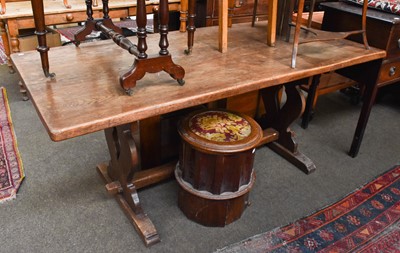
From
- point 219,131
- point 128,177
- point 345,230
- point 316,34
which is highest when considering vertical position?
point 316,34

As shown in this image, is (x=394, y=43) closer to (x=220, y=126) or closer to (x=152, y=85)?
(x=220, y=126)

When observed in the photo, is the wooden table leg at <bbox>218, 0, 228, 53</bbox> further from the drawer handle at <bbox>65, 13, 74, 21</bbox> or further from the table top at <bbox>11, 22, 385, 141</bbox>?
the drawer handle at <bbox>65, 13, 74, 21</bbox>

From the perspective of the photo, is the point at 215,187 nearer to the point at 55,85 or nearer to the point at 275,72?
the point at 275,72

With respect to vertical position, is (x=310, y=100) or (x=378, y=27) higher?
(x=378, y=27)

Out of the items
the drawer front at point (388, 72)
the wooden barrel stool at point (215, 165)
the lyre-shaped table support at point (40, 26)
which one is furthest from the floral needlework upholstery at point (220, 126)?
the drawer front at point (388, 72)

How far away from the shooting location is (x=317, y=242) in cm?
161

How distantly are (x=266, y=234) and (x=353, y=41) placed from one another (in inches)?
47.4

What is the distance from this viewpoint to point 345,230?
1.69 m

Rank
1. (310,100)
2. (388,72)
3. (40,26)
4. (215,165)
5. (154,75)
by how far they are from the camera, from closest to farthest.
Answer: (40,26)
(154,75)
(215,165)
(388,72)
(310,100)

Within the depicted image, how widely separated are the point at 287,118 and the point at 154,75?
41.9 inches

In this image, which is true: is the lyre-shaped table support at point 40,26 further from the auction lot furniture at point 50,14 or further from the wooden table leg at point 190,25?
the auction lot furniture at point 50,14

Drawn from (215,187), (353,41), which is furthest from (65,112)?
(353,41)

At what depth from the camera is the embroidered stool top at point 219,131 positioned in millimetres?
1474

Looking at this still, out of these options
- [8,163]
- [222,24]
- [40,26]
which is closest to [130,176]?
[40,26]
